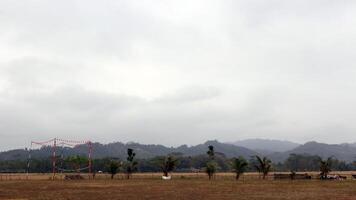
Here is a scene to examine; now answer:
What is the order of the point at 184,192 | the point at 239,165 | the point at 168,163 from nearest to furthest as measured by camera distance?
the point at 184,192 → the point at 239,165 → the point at 168,163

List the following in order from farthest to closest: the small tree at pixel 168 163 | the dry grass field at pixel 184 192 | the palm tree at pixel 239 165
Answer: the small tree at pixel 168 163
the palm tree at pixel 239 165
the dry grass field at pixel 184 192

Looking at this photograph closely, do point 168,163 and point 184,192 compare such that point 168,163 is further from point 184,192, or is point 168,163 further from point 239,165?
point 184,192

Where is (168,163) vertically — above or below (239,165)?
above

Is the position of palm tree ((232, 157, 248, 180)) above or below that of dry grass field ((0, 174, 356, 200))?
above

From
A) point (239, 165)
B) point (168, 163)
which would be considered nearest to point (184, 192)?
point (239, 165)

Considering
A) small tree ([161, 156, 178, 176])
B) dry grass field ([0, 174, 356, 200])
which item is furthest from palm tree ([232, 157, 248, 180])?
dry grass field ([0, 174, 356, 200])

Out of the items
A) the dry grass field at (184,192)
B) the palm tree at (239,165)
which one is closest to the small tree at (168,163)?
the palm tree at (239,165)

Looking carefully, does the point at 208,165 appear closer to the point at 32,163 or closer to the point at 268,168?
the point at 268,168

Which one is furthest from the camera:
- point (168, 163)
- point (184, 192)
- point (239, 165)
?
point (168, 163)

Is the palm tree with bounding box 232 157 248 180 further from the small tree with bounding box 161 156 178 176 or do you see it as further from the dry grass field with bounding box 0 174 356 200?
the dry grass field with bounding box 0 174 356 200

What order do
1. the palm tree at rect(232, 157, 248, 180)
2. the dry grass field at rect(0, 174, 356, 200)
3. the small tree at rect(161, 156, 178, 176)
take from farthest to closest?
1. the small tree at rect(161, 156, 178, 176)
2. the palm tree at rect(232, 157, 248, 180)
3. the dry grass field at rect(0, 174, 356, 200)

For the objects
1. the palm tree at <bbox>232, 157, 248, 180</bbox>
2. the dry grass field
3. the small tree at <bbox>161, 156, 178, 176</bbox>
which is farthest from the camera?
the small tree at <bbox>161, 156, 178, 176</bbox>

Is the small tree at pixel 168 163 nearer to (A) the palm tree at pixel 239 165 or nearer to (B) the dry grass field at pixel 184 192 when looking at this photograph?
(A) the palm tree at pixel 239 165

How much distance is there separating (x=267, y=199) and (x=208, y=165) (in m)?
52.1
